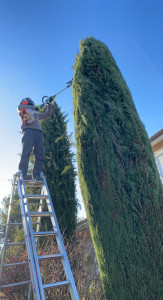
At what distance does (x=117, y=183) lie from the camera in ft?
9.79

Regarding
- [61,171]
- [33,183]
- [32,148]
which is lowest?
[33,183]

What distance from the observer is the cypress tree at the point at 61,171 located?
559cm

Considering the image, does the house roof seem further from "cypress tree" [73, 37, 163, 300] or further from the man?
the man

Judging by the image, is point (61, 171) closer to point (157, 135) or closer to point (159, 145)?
point (157, 135)

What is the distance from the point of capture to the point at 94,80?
387cm

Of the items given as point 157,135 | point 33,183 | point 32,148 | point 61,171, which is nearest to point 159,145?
point 157,135

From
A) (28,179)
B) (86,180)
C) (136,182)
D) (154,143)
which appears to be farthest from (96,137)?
(154,143)

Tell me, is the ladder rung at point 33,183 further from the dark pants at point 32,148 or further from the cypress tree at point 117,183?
the cypress tree at point 117,183

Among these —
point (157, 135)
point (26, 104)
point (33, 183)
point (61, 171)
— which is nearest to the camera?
point (33, 183)

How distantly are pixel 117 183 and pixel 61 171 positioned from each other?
3402 mm

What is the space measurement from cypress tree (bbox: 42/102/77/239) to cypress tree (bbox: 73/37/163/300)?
252 centimetres

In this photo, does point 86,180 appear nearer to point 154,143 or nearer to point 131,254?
point 131,254

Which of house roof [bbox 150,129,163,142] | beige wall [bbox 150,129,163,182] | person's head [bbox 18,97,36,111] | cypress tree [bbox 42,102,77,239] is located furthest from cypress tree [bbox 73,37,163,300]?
beige wall [bbox 150,129,163,182]

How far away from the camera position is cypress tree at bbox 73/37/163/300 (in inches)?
103
